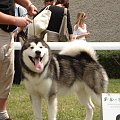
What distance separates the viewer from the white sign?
390cm

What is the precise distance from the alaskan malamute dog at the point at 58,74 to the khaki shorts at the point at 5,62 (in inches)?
5.7

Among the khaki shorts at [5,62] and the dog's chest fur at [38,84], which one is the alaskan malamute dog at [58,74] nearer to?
the dog's chest fur at [38,84]

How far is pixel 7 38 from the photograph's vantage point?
15.9 ft

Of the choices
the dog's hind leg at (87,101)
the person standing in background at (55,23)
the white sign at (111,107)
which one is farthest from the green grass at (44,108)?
the white sign at (111,107)

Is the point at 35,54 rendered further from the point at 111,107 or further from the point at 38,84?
the point at 111,107

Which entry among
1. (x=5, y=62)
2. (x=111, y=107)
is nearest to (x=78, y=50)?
(x=5, y=62)

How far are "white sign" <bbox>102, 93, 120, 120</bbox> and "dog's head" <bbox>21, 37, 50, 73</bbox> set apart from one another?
1.10m

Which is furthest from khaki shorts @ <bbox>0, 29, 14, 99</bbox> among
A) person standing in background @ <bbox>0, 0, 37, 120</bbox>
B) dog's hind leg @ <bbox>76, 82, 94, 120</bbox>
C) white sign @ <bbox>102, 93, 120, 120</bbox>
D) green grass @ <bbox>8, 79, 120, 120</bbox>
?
white sign @ <bbox>102, 93, 120, 120</bbox>

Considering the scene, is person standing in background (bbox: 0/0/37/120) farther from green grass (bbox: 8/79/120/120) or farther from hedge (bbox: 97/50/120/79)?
hedge (bbox: 97/50/120/79)

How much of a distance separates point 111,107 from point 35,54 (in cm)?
120

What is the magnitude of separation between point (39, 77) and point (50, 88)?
193mm

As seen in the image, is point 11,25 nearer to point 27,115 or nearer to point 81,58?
point 81,58

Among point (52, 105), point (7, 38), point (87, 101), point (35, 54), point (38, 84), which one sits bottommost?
point (87, 101)

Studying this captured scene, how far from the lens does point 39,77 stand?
Answer: 5.00m
